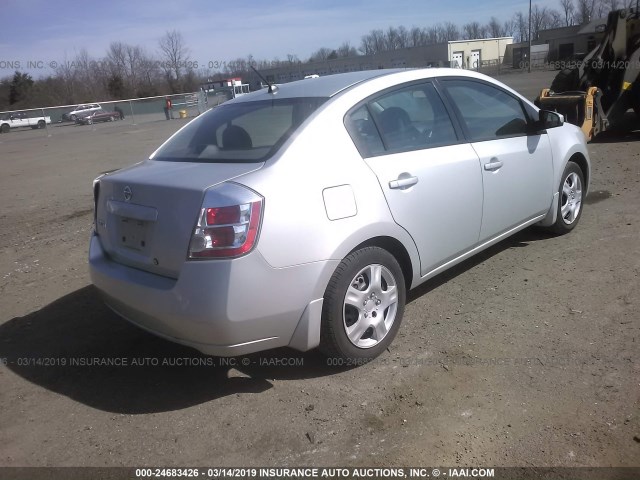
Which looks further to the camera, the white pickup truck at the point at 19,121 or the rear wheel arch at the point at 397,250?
the white pickup truck at the point at 19,121

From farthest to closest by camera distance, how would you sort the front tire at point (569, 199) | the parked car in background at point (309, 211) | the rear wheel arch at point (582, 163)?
the rear wheel arch at point (582, 163), the front tire at point (569, 199), the parked car in background at point (309, 211)

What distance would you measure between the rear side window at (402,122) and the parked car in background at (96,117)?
4293 centimetres

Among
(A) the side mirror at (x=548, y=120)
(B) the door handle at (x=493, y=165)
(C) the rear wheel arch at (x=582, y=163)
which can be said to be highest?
(A) the side mirror at (x=548, y=120)

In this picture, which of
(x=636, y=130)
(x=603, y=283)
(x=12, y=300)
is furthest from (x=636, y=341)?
(x=636, y=130)

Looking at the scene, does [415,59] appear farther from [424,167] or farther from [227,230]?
[227,230]

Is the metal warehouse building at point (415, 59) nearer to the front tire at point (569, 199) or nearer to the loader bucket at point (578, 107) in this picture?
the loader bucket at point (578, 107)

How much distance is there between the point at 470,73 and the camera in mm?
4375

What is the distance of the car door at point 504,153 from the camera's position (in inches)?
164

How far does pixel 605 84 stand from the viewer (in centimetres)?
1132

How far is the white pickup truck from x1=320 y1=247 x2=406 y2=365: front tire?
1600 inches

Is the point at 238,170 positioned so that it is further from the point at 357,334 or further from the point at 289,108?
the point at 357,334

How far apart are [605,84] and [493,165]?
8.92 meters

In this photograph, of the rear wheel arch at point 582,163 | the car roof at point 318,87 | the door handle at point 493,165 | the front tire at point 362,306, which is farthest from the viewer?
the rear wheel arch at point 582,163

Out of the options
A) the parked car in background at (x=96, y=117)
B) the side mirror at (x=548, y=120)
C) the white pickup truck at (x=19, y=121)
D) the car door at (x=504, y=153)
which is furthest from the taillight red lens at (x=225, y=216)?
the parked car in background at (x=96, y=117)
